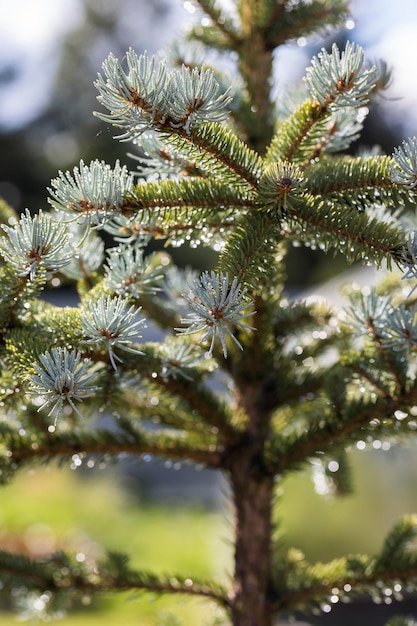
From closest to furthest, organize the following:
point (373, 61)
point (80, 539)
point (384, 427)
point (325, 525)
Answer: point (384, 427) < point (373, 61) < point (325, 525) < point (80, 539)

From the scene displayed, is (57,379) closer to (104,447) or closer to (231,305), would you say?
(231,305)

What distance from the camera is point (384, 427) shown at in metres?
0.81

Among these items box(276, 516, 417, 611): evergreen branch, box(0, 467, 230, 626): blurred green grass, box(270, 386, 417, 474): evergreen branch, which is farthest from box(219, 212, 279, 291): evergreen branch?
box(0, 467, 230, 626): blurred green grass

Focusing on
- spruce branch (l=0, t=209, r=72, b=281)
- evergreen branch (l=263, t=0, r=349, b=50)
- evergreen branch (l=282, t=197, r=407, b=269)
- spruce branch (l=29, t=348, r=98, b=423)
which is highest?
evergreen branch (l=263, t=0, r=349, b=50)

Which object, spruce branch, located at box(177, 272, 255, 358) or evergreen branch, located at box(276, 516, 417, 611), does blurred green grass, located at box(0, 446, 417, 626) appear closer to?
evergreen branch, located at box(276, 516, 417, 611)

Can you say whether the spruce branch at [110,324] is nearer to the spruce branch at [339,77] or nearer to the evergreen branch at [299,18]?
the spruce branch at [339,77]

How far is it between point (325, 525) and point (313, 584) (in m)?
2.08

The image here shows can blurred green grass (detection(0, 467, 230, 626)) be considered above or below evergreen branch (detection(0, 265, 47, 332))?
above

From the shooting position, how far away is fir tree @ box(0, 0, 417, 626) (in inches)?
23.6

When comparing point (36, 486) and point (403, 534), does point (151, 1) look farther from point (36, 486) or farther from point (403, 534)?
point (403, 534)

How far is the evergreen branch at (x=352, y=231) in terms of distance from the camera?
24.6 inches

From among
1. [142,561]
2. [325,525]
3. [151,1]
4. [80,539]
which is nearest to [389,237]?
[325,525]

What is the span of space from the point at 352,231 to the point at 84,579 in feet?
2.12

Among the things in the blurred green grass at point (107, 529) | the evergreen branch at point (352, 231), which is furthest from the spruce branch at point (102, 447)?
the blurred green grass at point (107, 529)
